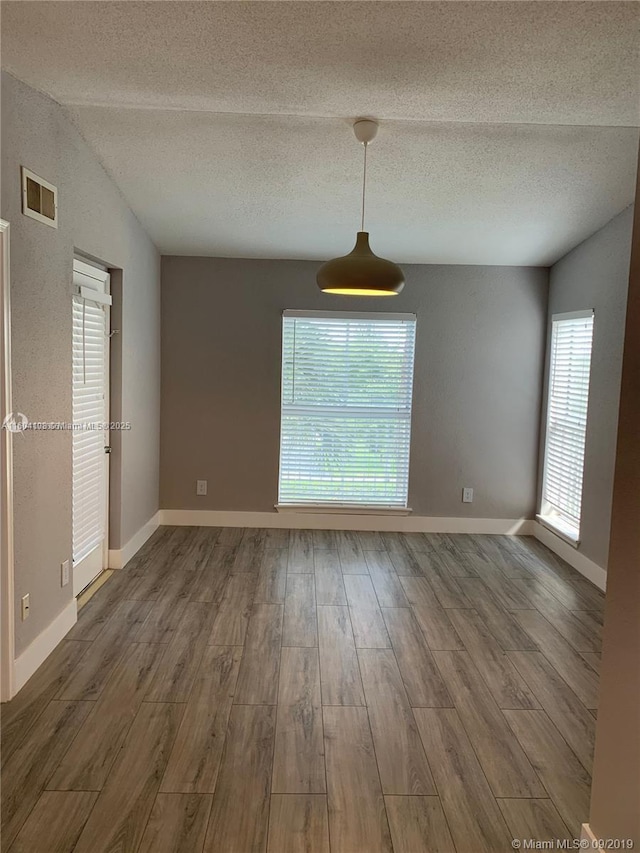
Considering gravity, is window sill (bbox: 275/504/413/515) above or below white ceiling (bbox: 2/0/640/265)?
below

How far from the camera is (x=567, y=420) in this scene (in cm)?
499

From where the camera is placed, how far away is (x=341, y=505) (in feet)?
18.3

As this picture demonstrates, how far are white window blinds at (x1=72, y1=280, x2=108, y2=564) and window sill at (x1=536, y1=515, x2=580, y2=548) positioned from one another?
3506 mm

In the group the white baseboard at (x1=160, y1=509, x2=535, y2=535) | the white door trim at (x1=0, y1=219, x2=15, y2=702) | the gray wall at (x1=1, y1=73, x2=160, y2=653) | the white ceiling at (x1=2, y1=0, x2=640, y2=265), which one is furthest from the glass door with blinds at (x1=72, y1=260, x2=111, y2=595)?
the white baseboard at (x1=160, y1=509, x2=535, y2=535)

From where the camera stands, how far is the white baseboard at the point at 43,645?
279 cm

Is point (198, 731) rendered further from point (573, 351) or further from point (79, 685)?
point (573, 351)

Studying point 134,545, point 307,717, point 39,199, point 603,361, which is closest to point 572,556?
point 603,361

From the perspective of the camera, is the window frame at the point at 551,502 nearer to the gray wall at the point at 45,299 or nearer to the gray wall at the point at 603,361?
the gray wall at the point at 603,361

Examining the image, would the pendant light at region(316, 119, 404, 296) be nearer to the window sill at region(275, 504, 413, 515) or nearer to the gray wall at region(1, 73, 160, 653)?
the gray wall at region(1, 73, 160, 653)

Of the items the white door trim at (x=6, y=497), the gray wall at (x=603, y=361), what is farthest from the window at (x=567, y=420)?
the white door trim at (x=6, y=497)

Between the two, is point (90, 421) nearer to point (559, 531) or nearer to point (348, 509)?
point (348, 509)

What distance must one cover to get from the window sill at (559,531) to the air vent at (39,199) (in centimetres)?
414

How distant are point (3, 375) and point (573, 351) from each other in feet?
13.5

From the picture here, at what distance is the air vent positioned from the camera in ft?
8.94
